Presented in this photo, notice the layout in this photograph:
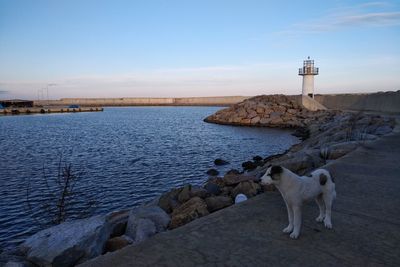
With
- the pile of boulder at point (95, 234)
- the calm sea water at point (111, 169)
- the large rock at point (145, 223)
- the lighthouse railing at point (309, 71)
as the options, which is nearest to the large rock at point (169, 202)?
the pile of boulder at point (95, 234)

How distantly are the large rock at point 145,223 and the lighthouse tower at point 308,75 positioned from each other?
161ft

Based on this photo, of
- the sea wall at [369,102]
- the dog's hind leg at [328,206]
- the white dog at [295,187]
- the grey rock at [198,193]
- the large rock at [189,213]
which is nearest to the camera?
the white dog at [295,187]

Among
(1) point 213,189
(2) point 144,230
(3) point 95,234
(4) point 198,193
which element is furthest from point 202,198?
(3) point 95,234

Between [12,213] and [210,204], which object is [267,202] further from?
[12,213]

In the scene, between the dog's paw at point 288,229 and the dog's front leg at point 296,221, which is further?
the dog's paw at point 288,229

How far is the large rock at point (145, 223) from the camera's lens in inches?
183

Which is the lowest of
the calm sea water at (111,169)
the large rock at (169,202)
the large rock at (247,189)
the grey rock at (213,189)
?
the calm sea water at (111,169)

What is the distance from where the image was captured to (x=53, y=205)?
9.37 m

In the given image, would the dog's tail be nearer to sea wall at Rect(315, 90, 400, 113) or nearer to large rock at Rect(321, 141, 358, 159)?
large rock at Rect(321, 141, 358, 159)

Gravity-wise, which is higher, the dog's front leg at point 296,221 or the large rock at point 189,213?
the dog's front leg at point 296,221

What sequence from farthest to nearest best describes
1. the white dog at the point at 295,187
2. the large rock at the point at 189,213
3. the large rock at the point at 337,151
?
the large rock at the point at 337,151, the large rock at the point at 189,213, the white dog at the point at 295,187

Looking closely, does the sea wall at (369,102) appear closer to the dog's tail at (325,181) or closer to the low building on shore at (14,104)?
the dog's tail at (325,181)

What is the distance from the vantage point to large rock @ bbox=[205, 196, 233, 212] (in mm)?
5824

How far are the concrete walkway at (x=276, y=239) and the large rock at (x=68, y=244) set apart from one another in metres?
0.74
